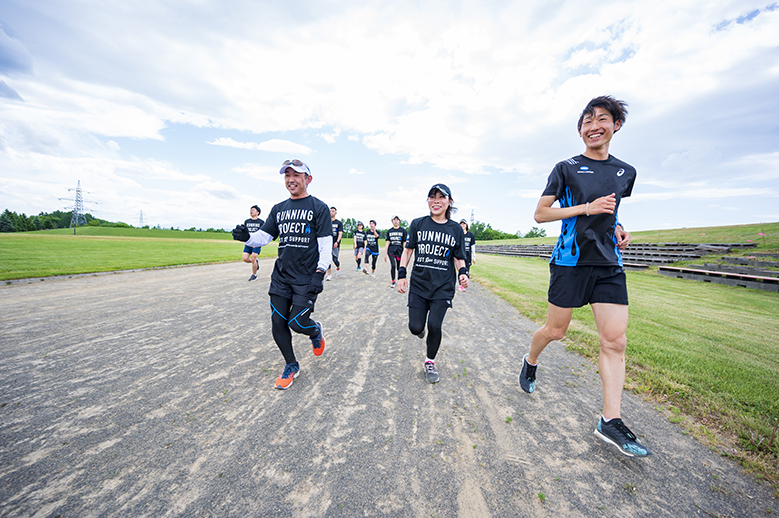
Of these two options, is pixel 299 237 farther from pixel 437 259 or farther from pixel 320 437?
pixel 320 437

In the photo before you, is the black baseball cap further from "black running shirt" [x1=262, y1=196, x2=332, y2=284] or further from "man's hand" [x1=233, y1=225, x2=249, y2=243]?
"man's hand" [x1=233, y1=225, x2=249, y2=243]

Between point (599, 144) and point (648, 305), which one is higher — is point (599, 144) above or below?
above

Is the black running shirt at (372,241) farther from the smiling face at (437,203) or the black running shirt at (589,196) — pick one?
the black running shirt at (589,196)

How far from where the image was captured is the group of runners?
2582 millimetres

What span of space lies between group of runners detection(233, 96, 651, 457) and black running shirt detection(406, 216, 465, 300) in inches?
0.5

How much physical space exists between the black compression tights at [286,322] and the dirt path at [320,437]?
0.44 metres

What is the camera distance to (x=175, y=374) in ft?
11.6

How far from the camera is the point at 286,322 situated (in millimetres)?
3551

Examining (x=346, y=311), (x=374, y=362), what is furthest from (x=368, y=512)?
(x=346, y=311)

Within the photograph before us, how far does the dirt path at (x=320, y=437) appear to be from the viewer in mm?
1932

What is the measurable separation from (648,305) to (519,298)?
357 centimetres

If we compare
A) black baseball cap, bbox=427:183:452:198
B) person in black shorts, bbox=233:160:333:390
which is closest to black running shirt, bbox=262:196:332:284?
person in black shorts, bbox=233:160:333:390

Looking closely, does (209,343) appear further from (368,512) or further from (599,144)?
(599,144)

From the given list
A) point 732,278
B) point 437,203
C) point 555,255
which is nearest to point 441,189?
point 437,203
